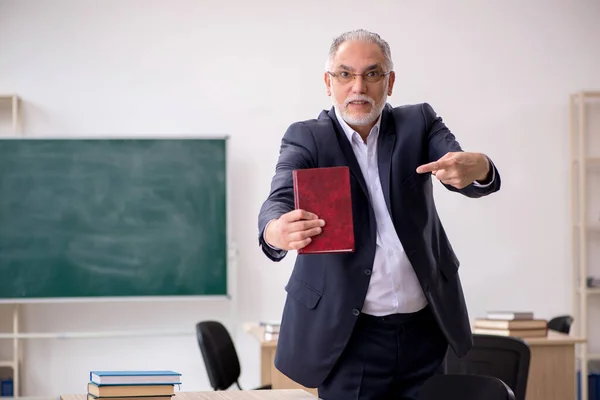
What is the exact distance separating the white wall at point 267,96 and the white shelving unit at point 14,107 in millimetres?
93

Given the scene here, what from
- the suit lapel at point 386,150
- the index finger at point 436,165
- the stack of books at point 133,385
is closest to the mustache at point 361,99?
the suit lapel at point 386,150

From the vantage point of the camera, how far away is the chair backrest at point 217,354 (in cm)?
415

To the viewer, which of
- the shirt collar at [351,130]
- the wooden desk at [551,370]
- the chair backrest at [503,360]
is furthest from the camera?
the wooden desk at [551,370]

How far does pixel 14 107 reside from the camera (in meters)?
5.46

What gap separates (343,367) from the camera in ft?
7.10

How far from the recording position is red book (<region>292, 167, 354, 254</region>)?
186 cm

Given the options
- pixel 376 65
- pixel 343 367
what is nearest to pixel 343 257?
pixel 343 367

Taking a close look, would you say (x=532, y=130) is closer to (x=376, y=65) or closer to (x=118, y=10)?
(x=118, y=10)

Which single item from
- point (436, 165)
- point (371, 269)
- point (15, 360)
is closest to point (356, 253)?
point (371, 269)

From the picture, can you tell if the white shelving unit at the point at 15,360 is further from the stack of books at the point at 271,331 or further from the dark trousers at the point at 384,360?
the dark trousers at the point at 384,360

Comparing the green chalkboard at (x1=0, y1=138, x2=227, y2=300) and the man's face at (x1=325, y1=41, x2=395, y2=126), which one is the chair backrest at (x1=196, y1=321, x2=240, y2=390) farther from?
the man's face at (x1=325, y1=41, x2=395, y2=126)

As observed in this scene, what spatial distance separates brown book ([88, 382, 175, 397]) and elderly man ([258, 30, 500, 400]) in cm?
41

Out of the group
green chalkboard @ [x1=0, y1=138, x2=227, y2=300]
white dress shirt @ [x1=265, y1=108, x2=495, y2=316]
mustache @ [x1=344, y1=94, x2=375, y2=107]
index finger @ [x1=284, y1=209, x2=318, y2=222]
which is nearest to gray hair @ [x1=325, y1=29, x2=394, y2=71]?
mustache @ [x1=344, y1=94, x2=375, y2=107]

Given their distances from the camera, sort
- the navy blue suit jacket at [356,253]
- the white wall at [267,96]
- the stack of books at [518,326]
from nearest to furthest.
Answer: the navy blue suit jacket at [356,253] → the stack of books at [518,326] → the white wall at [267,96]
